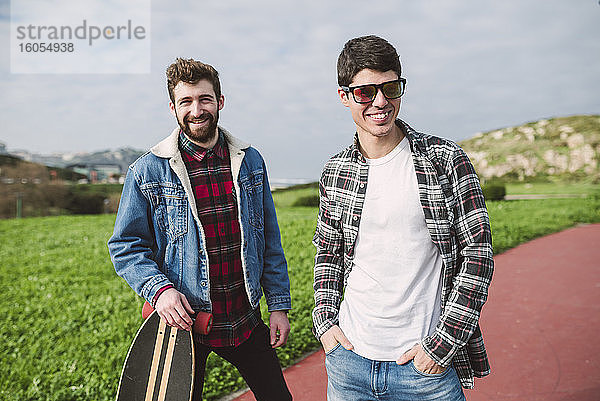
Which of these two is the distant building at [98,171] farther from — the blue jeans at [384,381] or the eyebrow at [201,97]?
the blue jeans at [384,381]

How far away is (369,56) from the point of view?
73.4 inches

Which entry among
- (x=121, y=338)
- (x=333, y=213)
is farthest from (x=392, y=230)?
(x=121, y=338)

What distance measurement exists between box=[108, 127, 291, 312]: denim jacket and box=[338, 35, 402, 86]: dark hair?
0.76 metres

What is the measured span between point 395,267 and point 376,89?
633mm

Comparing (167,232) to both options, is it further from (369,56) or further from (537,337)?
(537,337)

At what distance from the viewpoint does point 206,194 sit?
234 cm

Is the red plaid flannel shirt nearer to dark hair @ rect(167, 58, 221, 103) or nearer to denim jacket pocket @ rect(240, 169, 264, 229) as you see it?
denim jacket pocket @ rect(240, 169, 264, 229)

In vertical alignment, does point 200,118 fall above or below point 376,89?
below

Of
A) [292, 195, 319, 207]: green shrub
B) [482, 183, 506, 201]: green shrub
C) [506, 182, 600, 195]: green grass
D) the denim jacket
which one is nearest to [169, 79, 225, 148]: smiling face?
the denim jacket

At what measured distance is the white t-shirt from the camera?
186cm

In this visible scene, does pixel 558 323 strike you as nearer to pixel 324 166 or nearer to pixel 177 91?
pixel 324 166

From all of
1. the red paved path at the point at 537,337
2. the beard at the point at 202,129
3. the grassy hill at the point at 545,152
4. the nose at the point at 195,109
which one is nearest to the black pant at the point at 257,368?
the beard at the point at 202,129

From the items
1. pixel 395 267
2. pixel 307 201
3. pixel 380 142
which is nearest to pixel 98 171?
pixel 307 201

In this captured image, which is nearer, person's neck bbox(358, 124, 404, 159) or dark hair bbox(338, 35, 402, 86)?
dark hair bbox(338, 35, 402, 86)
